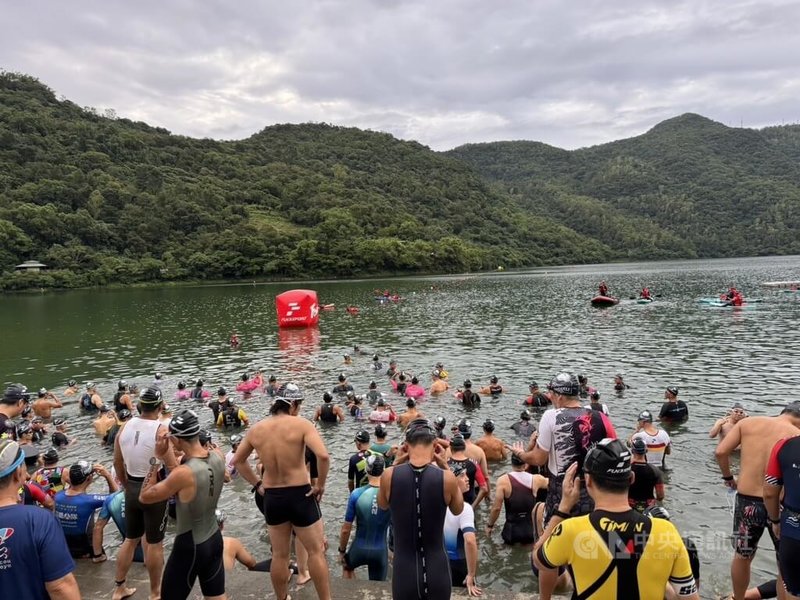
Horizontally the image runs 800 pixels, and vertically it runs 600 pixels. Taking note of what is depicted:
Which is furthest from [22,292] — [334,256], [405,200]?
[405,200]

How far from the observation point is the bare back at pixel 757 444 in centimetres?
569

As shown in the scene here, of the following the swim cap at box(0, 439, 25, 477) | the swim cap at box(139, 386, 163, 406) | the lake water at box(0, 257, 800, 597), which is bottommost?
the lake water at box(0, 257, 800, 597)

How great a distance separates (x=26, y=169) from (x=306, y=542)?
503 ft

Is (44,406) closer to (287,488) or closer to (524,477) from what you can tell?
(287,488)

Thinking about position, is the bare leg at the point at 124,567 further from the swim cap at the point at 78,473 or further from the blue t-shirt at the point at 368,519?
the blue t-shirt at the point at 368,519

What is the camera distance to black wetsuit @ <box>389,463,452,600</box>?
449 cm

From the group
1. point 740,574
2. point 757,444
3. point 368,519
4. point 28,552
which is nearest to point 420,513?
point 368,519

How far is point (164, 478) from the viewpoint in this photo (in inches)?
202

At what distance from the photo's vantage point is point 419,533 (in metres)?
4.53

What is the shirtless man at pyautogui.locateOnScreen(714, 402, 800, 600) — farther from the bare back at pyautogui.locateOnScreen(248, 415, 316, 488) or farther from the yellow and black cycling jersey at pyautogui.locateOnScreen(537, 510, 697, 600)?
the bare back at pyautogui.locateOnScreen(248, 415, 316, 488)

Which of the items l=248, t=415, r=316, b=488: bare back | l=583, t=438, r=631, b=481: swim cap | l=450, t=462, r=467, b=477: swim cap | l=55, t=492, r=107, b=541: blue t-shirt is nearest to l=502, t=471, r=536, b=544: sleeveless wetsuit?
l=450, t=462, r=467, b=477: swim cap

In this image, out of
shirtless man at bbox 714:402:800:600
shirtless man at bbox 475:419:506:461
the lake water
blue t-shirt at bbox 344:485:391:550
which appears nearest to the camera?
shirtless man at bbox 714:402:800:600

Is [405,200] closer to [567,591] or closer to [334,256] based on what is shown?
[334,256]

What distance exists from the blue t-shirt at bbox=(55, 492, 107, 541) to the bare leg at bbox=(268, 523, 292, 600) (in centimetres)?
391
